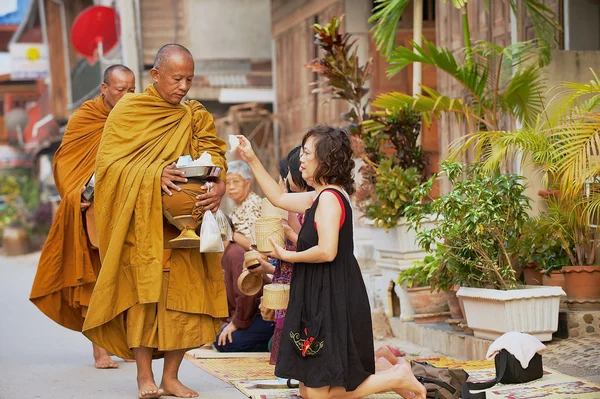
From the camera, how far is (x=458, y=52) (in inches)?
432

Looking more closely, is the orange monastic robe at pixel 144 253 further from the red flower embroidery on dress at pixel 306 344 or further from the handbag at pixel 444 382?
the handbag at pixel 444 382

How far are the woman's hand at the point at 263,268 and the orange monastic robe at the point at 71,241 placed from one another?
125 cm

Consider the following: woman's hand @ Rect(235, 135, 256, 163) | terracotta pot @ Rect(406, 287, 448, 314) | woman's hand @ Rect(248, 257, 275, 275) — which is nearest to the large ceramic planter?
terracotta pot @ Rect(406, 287, 448, 314)

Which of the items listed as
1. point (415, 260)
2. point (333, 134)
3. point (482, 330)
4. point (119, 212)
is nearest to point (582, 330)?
point (482, 330)

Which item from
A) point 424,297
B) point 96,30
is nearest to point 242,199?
point 424,297

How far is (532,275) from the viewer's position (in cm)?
746

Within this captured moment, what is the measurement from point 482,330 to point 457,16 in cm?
511

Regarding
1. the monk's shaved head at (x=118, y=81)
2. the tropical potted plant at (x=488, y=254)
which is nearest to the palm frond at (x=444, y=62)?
the tropical potted plant at (x=488, y=254)

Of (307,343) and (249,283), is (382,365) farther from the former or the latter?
(249,283)

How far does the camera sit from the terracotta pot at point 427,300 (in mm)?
8180

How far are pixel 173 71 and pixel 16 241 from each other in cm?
2218

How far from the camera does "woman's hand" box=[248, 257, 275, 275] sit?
6535 millimetres

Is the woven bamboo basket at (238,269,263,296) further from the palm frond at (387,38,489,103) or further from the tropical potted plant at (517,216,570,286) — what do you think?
the palm frond at (387,38,489,103)

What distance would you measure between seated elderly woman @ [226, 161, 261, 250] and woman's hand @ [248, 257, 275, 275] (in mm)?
1242
